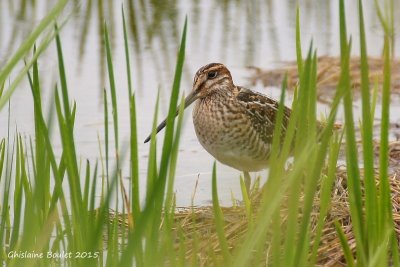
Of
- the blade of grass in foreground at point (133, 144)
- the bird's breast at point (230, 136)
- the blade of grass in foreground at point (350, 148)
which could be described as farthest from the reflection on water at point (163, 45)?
the blade of grass in foreground at point (350, 148)

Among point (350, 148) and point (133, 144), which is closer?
point (350, 148)

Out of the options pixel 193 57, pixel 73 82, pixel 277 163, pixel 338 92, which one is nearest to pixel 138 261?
pixel 277 163

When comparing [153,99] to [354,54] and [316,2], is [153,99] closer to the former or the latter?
[354,54]

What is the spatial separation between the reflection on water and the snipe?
441 mm

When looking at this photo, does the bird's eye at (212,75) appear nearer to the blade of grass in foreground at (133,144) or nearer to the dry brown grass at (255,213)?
A: the dry brown grass at (255,213)

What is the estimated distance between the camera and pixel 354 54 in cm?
908

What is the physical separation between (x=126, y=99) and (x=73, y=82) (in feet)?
1.83

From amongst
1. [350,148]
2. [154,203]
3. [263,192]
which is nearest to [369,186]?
[350,148]

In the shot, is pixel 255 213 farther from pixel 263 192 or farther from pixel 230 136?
pixel 263 192

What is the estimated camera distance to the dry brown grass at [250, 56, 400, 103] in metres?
8.07

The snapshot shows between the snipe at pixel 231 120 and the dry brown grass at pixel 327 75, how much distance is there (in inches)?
77.7

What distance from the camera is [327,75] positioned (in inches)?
329

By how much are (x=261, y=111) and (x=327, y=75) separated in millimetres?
2511

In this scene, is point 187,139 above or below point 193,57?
below
